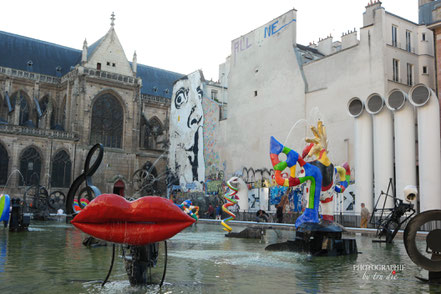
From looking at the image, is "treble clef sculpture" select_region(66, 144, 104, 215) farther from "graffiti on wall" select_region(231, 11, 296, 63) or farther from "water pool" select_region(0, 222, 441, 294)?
"graffiti on wall" select_region(231, 11, 296, 63)

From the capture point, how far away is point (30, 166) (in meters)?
46.3

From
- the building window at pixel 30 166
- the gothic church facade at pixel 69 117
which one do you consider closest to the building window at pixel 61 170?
the gothic church facade at pixel 69 117

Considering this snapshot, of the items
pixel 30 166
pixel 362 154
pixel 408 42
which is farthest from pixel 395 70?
pixel 30 166

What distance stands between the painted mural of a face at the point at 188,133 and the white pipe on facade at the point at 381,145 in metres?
21.2

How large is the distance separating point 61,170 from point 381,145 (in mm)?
34063

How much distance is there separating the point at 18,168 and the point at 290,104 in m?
27.7

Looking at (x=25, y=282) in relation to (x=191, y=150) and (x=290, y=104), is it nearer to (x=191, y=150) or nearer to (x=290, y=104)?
(x=290, y=104)

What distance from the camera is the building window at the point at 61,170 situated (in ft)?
156

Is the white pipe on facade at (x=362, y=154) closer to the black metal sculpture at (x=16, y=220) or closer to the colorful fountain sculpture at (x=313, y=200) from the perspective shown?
the colorful fountain sculpture at (x=313, y=200)

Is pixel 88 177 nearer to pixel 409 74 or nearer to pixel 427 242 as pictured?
pixel 427 242

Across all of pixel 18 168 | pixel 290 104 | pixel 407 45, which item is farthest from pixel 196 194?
pixel 407 45

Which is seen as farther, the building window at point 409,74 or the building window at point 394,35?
the building window at point 409,74

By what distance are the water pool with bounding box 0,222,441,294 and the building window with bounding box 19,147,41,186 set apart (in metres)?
37.4

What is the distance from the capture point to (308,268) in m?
8.58
